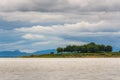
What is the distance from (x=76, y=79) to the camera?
2709 inches

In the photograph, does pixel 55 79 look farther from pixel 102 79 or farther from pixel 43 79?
pixel 102 79

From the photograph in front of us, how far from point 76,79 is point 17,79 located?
11.1 metres

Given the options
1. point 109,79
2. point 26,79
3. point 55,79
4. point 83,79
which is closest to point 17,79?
point 26,79

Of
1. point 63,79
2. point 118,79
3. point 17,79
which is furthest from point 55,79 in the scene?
point 118,79

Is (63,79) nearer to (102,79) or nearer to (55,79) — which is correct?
(55,79)

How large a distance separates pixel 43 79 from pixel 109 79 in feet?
40.8

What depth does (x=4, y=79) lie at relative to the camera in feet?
230

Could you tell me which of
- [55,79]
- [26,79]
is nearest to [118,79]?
[55,79]

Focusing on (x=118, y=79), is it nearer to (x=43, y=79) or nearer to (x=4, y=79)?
(x=43, y=79)

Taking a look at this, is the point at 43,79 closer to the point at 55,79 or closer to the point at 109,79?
the point at 55,79

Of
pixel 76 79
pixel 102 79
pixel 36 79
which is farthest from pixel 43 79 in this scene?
pixel 102 79

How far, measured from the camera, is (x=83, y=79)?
68.7m

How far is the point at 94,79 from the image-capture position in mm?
68562

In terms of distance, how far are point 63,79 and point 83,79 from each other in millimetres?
3794
